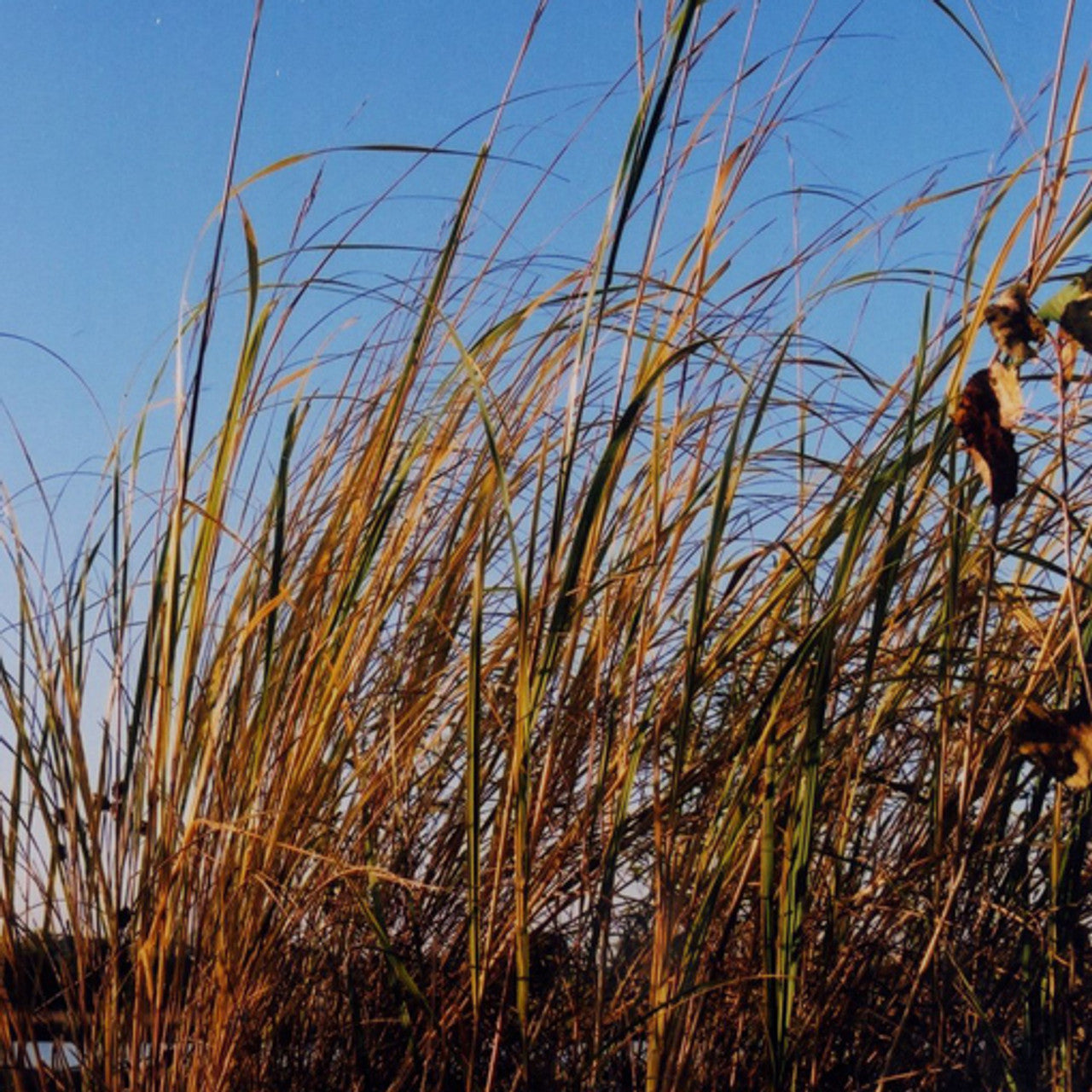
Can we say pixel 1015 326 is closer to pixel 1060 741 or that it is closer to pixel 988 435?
pixel 988 435

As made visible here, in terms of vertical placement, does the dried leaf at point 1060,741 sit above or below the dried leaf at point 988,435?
below

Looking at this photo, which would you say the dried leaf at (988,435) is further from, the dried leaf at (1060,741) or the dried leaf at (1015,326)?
the dried leaf at (1060,741)

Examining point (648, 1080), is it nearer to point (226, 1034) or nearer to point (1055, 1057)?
point (226, 1034)

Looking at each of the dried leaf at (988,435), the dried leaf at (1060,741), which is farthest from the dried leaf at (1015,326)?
the dried leaf at (1060,741)

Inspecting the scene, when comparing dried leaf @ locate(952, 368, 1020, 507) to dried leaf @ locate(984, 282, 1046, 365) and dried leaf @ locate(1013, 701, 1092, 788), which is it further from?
dried leaf @ locate(1013, 701, 1092, 788)

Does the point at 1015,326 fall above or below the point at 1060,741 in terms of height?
above

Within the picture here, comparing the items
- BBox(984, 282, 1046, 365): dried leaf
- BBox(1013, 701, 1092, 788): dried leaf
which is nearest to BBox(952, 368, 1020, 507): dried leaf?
BBox(984, 282, 1046, 365): dried leaf

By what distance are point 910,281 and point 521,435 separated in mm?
400

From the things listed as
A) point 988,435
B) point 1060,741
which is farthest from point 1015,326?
point 1060,741

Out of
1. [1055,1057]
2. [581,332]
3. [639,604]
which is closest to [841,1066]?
[1055,1057]

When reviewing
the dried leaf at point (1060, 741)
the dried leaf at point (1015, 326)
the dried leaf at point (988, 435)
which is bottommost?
the dried leaf at point (1060, 741)

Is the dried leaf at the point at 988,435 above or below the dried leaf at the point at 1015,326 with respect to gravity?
below

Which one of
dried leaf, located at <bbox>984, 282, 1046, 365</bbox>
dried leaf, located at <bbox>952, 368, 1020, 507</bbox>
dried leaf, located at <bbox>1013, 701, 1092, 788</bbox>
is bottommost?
dried leaf, located at <bbox>1013, 701, 1092, 788</bbox>

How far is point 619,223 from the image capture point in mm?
1007
